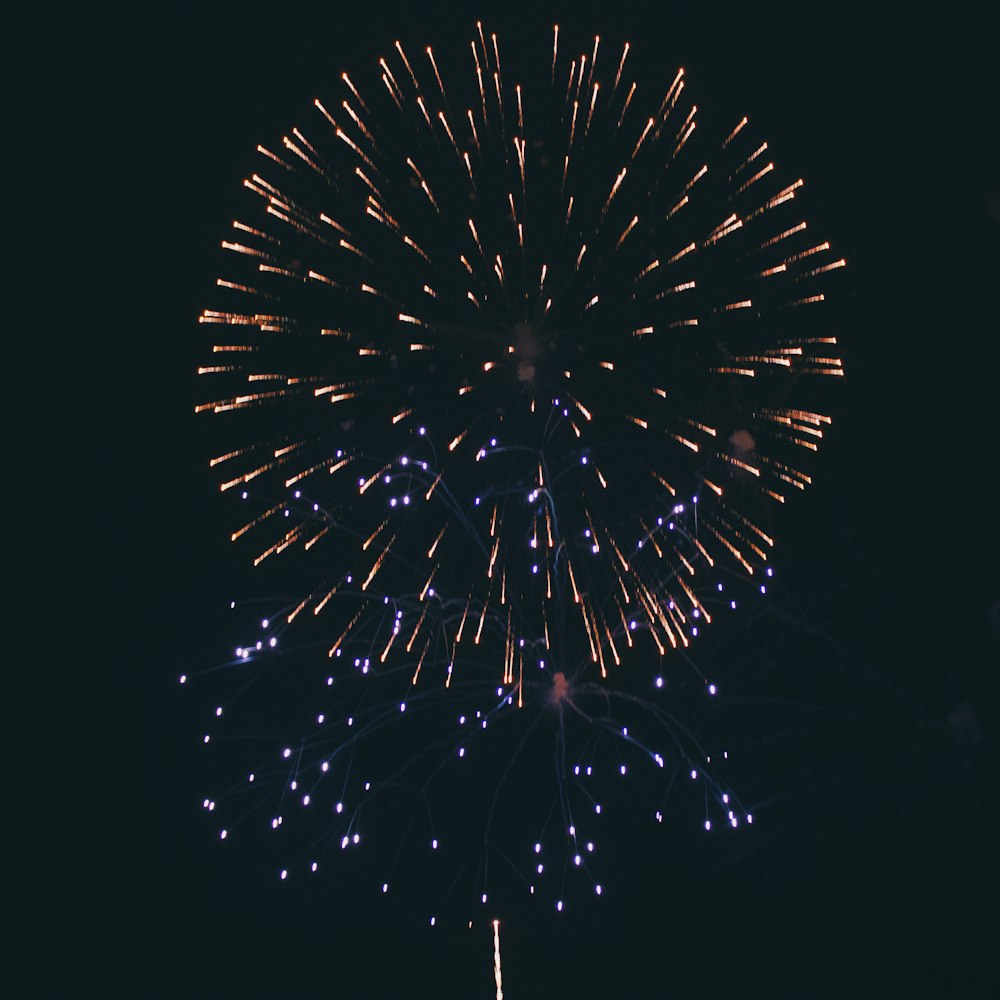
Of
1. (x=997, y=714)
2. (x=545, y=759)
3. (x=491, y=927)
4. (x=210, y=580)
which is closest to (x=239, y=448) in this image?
(x=210, y=580)

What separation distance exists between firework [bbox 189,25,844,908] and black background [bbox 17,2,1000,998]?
0.14 m

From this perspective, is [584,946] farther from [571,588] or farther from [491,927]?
[571,588]

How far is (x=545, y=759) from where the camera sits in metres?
2.35

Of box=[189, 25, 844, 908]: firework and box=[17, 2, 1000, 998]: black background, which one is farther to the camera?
box=[17, 2, 1000, 998]: black background

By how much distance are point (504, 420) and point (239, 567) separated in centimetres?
Answer: 85

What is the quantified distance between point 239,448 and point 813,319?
1.58 m

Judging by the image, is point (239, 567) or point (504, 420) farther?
point (239, 567)

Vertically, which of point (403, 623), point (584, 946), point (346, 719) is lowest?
point (584, 946)

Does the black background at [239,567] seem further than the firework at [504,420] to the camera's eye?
Yes

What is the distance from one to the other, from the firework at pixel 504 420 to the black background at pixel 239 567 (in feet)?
0.45

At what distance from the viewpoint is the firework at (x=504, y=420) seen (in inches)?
84.0

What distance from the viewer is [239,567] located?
7.93 feet

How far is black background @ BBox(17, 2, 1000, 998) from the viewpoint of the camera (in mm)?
2279

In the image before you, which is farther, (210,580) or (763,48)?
(210,580)
